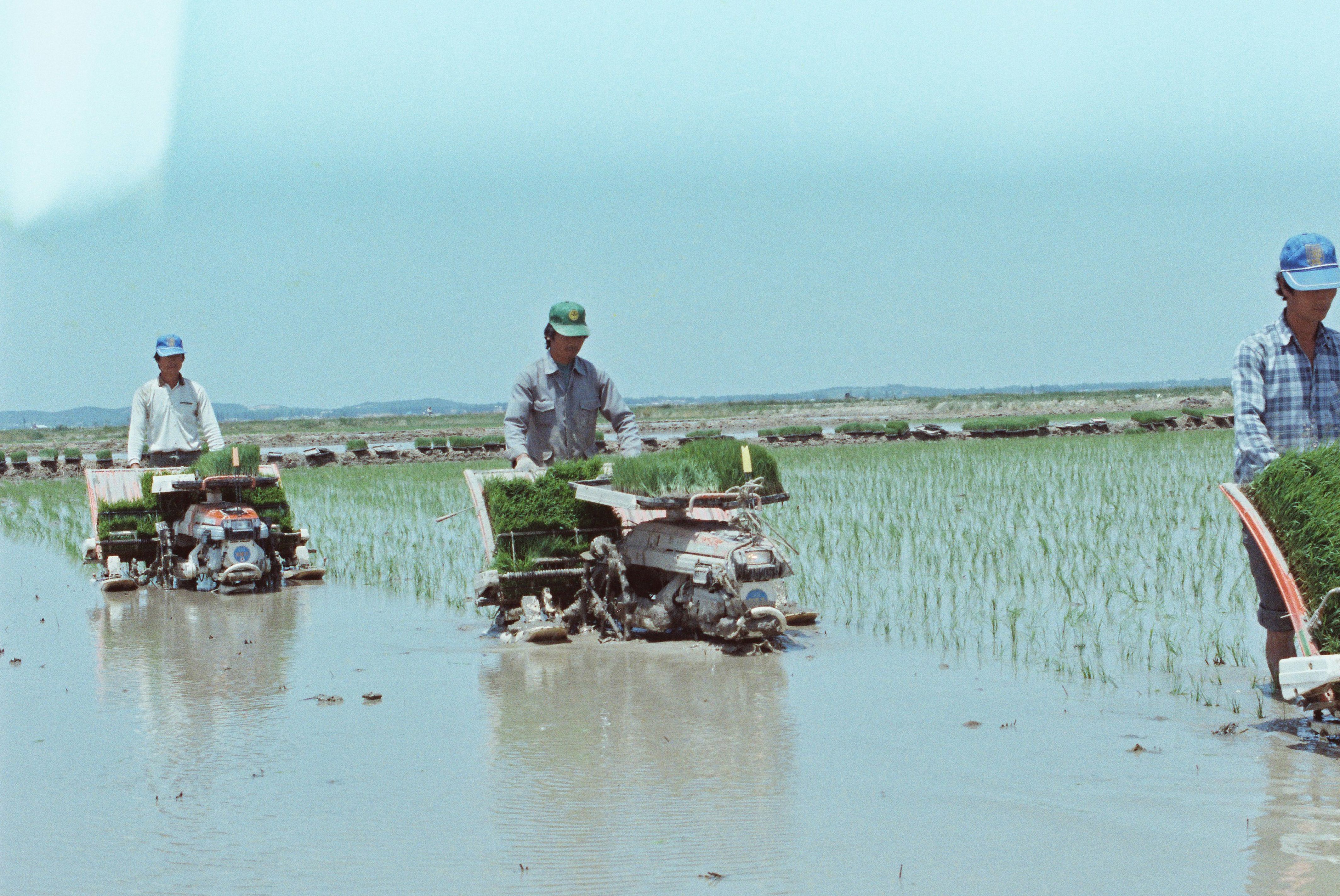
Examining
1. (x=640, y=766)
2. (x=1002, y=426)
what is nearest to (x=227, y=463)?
(x=640, y=766)

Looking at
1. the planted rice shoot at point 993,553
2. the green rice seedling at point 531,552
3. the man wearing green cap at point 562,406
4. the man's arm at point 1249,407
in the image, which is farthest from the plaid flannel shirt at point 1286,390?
the green rice seedling at point 531,552

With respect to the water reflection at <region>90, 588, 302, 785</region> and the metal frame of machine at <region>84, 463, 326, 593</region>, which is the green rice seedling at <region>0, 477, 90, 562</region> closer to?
the metal frame of machine at <region>84, 463, 326, 593</region>

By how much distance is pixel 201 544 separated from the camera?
8719 mm

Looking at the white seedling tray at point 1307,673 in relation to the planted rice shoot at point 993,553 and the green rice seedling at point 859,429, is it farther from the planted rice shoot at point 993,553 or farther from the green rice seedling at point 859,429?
the green rice seedling at point 859,429

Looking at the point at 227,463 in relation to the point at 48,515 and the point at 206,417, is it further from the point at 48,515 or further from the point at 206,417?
the point at 48,515

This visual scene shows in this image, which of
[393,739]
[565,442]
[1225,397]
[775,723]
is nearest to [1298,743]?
[775,723]

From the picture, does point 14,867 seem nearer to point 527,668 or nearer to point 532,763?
point 532,763

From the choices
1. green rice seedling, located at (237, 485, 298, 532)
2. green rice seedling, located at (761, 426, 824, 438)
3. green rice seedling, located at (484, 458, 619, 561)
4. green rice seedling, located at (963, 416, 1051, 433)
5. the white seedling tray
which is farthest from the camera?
green rice seedling, located at (761, 426, 824, 438)

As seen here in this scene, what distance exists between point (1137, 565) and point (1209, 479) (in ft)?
23.2

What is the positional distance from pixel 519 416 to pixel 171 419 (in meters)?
3.58

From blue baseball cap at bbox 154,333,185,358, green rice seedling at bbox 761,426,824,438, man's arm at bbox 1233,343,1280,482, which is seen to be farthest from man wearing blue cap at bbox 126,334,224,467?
green rice seedling at bbox 761,426,824,438

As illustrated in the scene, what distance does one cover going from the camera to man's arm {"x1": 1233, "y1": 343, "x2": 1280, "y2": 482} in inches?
175

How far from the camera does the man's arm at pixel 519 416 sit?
6719 millimetres

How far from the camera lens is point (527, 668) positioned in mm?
5855
